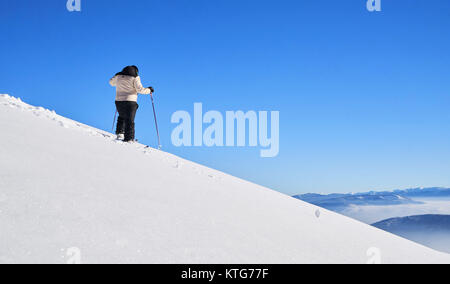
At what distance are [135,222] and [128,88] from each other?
6.68 m

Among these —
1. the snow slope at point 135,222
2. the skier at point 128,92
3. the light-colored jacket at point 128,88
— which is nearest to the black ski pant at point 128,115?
the skier at point 128,92

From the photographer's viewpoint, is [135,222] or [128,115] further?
[128,115]

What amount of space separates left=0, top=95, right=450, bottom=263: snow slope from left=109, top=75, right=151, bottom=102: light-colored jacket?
157 inches

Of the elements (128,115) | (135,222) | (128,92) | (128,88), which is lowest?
(135,222)

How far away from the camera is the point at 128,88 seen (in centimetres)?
884

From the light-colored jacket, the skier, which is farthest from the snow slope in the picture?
the light-colored jacket

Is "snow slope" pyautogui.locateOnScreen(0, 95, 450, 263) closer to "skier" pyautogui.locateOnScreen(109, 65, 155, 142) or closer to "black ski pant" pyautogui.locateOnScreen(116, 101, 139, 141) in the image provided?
"black ski pant" pyautogui.locateOnScreen(116, 101, 139, 141)

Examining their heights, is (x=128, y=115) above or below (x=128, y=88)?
below

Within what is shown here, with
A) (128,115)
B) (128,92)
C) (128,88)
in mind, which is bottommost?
(128,115)

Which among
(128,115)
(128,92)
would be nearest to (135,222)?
(128,115)

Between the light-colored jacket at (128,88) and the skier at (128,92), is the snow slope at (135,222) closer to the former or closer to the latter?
the skier at (128,92)

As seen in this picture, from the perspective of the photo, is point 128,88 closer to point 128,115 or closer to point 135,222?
point 128,115
